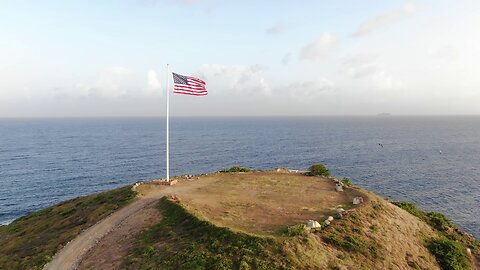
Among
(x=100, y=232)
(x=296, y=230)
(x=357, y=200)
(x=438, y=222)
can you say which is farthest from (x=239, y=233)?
(x=438, y=222)

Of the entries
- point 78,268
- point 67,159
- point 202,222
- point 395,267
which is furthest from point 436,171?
point 67,159

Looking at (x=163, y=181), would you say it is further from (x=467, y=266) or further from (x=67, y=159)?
(x=67, y=159)

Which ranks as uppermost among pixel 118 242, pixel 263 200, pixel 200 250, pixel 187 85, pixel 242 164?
pixel 187 85

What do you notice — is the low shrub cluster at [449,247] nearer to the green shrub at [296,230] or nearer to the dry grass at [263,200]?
the dry grass at [263,200]

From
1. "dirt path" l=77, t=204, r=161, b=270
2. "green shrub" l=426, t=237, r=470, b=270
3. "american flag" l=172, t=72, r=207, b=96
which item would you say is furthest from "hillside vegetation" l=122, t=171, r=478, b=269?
"american flag" l=172, t=72, r=207, b=96

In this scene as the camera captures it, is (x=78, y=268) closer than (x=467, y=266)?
Yes

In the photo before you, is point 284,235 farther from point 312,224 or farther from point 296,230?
point 312,224

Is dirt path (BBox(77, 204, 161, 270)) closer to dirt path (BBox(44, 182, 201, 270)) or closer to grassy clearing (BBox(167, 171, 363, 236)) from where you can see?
dirt path (BBox(44, 182, 201, 270))
